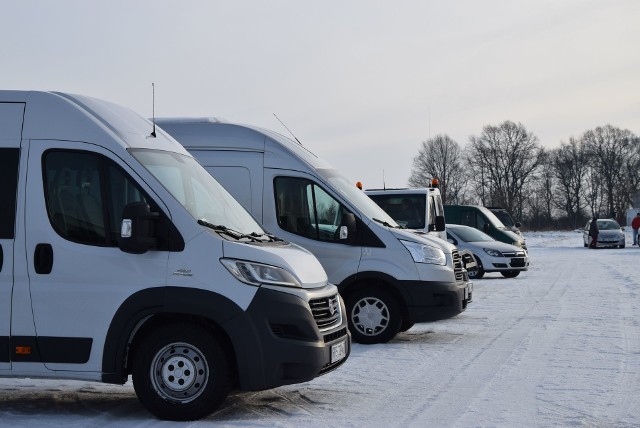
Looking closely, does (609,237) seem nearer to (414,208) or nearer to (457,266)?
(414,208)

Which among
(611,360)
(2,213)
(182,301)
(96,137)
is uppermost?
(96,137)

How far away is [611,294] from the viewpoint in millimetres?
18812

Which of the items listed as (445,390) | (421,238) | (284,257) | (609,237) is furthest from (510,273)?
(609,237)

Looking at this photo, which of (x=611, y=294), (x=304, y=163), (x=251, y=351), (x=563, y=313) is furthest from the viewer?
(x=611, y=294)

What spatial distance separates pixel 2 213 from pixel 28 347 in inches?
39.8

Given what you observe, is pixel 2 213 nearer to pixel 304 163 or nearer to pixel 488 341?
pixel 304 163

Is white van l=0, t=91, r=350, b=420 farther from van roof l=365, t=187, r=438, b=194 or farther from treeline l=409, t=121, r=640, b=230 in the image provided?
treeline l=409, t=121, r=640, b=230

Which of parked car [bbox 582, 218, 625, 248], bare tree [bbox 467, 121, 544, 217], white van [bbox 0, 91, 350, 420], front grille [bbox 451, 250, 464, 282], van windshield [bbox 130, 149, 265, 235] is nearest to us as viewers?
white van [bbox 0, 91, 350, 420]

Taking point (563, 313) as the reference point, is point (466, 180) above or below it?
above

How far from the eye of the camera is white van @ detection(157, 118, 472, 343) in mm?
11711

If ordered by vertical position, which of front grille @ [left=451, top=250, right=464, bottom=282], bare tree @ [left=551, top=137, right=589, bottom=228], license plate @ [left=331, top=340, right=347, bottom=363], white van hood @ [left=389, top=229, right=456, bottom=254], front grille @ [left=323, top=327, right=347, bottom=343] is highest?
bare tree @ [left=551, top=137, right=589, bottom=228]

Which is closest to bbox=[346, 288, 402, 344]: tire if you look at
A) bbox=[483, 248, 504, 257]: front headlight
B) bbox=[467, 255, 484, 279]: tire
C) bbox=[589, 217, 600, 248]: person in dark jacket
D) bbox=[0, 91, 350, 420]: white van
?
bbox=[0, 91, 350, 420]: white van

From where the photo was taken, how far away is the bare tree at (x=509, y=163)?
315 ft

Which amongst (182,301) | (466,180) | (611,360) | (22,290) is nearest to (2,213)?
(22,290)
